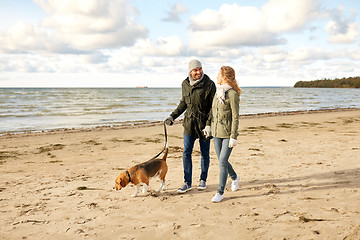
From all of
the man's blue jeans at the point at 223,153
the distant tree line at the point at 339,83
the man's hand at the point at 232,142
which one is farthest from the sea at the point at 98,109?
the distant tree line at the point at 339,83

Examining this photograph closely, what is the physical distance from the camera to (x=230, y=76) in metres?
4.29

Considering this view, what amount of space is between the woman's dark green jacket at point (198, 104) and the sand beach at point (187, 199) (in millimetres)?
1200

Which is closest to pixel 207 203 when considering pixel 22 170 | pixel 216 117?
pixel 216 117

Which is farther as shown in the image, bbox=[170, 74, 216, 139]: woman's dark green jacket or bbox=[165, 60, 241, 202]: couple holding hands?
bbox=[170, 74, 216, 139]: woman's dark green jacket

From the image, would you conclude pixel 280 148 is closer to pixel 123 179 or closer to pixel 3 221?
pixel 123 179

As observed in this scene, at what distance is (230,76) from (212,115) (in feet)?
2.29

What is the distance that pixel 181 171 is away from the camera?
257 inches

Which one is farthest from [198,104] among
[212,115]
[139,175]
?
[139,175]

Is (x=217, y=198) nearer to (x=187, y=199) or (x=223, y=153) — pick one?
(x=187, y=199)

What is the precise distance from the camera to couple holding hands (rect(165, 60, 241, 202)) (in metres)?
4.21

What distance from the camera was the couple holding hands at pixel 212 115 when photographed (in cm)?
421

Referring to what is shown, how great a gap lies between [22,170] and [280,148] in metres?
7.24

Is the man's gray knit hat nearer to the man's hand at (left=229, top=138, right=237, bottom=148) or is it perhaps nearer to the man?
the man

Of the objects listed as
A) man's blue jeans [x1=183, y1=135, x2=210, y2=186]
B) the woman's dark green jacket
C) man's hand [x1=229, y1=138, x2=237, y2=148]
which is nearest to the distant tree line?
man's blue jeans [x1=183, y1=135, x2=210, y2=186]
